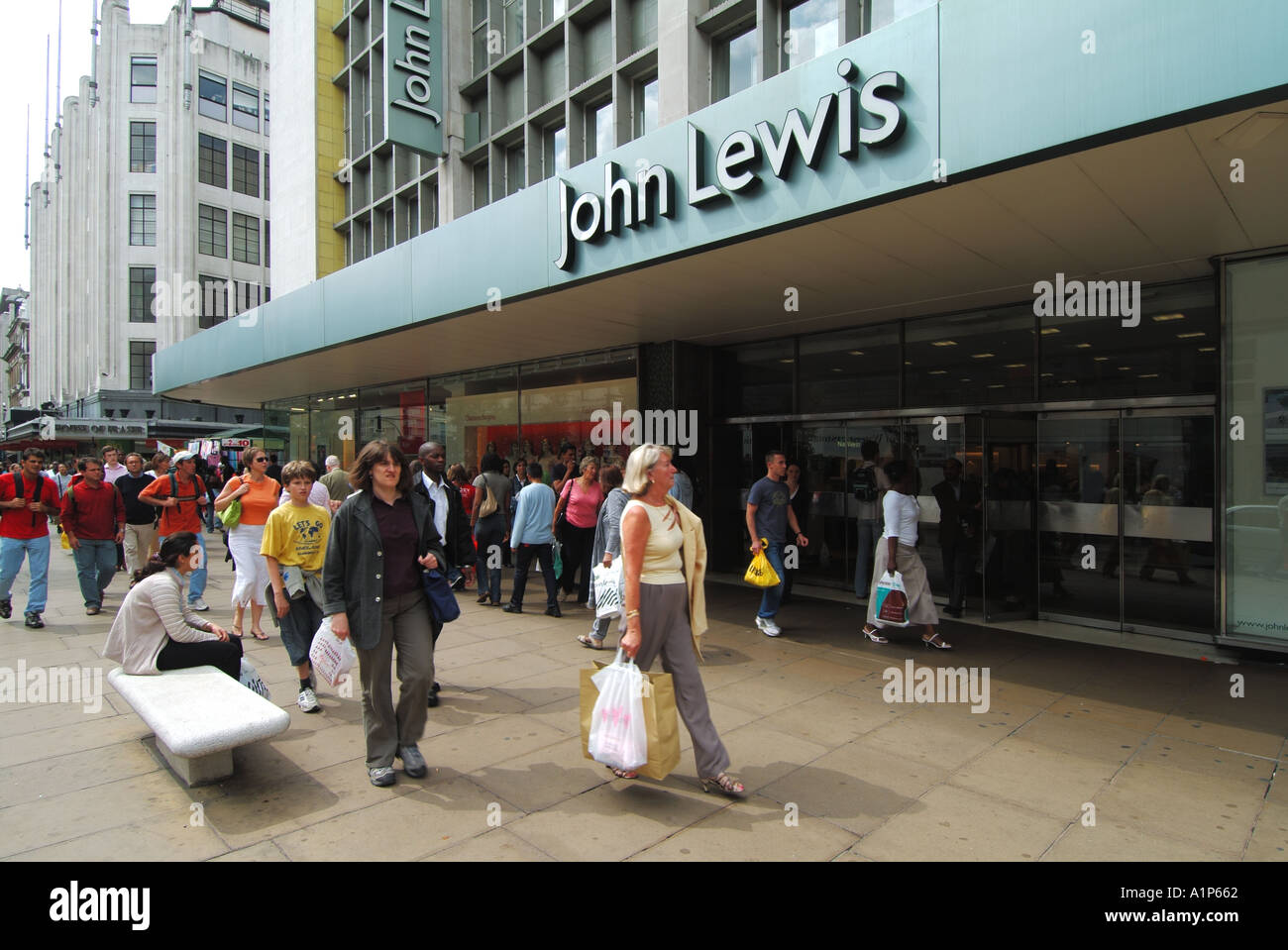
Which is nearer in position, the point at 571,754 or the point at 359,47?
the point at 571,754

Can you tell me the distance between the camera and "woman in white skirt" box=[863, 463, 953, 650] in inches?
267

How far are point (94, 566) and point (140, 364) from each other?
39.2m

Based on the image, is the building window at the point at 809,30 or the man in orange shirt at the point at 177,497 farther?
the building window at the point at 809,30

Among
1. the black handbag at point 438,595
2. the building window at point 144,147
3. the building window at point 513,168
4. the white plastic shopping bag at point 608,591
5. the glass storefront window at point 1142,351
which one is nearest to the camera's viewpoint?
the black handbag at point 438,595

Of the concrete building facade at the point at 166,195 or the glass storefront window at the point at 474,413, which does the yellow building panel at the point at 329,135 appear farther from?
the concrete building facade at the point at 166,195

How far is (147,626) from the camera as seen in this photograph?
14.2ft

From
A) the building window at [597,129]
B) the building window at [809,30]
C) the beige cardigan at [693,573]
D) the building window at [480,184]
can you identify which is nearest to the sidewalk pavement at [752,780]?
the beige cardigan at [693,573]

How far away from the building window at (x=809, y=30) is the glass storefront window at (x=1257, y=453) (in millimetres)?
4807

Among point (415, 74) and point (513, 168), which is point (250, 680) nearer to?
point (513, 168)

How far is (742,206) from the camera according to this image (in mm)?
5660

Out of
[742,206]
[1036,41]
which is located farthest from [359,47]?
[1036,41]

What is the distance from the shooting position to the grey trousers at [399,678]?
3.86 meters
